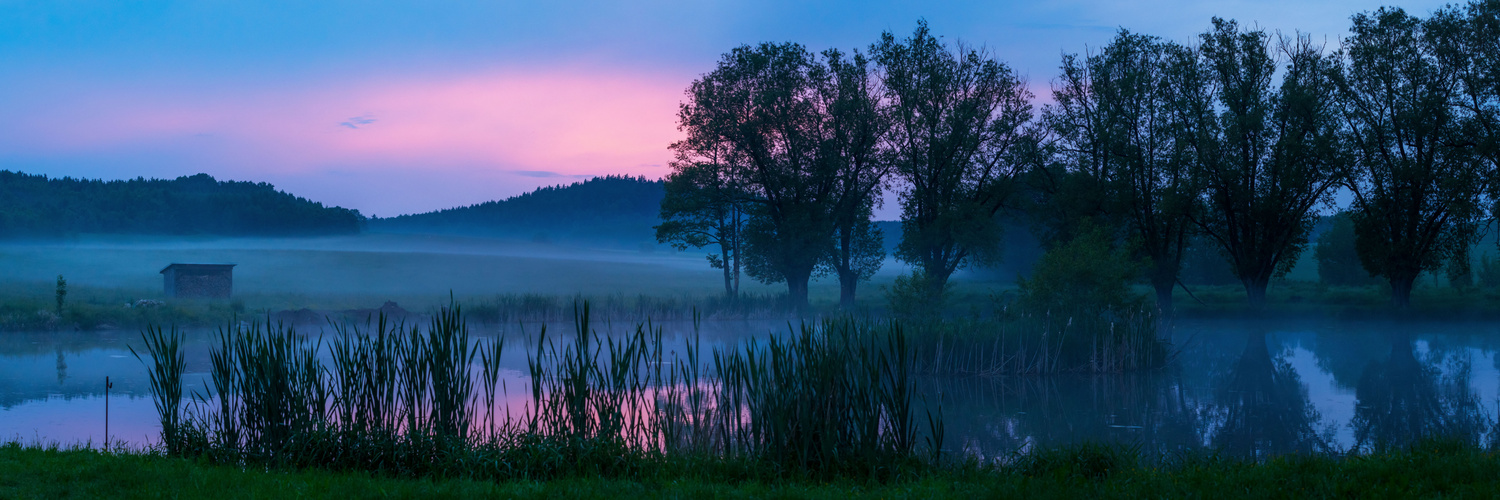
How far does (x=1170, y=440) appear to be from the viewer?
12453 millimetres

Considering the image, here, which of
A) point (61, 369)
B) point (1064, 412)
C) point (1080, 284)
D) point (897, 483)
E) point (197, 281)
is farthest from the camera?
point (197, 281)

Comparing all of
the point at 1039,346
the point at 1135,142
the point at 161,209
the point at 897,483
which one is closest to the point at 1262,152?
the point at 1135,142

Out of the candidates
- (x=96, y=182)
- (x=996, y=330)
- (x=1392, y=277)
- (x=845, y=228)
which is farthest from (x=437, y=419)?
(x=96, y=182)

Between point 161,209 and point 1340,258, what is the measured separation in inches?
4900

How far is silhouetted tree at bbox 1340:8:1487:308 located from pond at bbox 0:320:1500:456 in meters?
6.86

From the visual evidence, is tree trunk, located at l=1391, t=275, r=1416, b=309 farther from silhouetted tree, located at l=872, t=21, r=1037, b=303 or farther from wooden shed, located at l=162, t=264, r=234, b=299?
wooden shed, located at l=162, t=264, r=234, b=299

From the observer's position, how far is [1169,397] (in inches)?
656

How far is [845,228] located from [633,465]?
100ft

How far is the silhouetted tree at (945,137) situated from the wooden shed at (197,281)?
104 ft

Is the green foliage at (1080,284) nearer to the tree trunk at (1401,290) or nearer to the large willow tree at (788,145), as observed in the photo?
the large willow tree at (788,145)

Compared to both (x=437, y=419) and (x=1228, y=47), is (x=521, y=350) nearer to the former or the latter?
(x=437, y=419)

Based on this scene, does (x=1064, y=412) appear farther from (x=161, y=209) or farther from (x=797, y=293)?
(x=161, y=209)

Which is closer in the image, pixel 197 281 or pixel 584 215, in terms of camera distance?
pixel 197 281

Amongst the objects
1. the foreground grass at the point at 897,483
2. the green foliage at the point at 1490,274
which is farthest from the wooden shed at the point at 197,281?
the green foliage at the point at 1490,274
